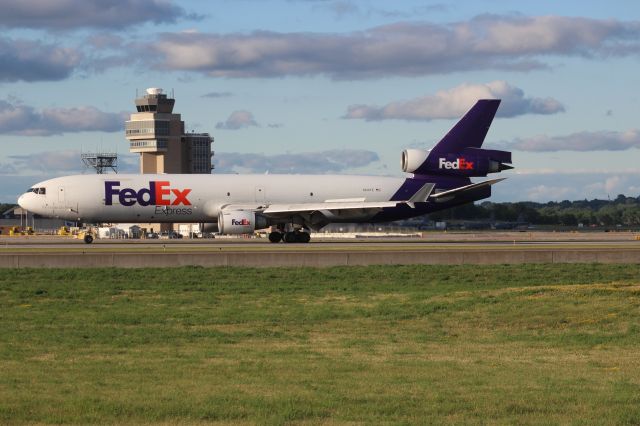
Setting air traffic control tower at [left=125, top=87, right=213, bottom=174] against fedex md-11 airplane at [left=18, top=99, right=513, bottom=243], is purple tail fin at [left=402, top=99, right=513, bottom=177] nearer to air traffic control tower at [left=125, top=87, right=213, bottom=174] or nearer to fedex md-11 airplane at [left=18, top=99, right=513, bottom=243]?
fedex md-11 airplane at [left=18, top=99, right=513, bottom=243]

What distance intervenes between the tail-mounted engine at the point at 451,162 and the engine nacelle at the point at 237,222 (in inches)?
469

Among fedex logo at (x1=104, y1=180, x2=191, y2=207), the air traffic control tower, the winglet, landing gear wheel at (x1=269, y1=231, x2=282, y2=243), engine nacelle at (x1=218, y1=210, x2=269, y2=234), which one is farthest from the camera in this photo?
the air traffic control tower

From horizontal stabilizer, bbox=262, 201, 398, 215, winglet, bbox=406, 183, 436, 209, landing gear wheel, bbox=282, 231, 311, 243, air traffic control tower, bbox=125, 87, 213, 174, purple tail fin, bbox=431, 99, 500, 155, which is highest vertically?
air traffic control tower, bbox=125, 87, 213, 174

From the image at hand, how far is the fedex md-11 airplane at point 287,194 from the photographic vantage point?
194 ft

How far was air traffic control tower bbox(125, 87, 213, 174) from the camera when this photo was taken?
6353 inches

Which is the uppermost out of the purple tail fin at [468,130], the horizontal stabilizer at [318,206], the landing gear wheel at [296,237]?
the purple tail fin at [468,130]

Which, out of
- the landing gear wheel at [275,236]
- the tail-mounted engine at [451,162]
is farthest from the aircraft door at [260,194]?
the tail-mounted engine at [451,162]

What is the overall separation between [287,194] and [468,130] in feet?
41.0

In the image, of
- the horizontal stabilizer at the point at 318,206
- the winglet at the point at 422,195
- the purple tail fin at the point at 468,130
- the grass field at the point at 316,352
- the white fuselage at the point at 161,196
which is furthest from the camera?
the purple tail fin at the point at 468,130

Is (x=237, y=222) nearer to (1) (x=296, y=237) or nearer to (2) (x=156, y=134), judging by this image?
(1) (x=296, y=237)

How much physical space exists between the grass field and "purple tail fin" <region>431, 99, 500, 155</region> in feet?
103

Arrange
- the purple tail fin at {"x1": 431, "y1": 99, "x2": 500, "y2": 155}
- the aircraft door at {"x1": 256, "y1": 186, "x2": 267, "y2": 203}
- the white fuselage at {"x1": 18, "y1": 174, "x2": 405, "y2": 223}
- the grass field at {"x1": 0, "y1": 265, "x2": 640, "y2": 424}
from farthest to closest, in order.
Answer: the purple tail fin at {"x1": 431, "y1": 99, "x2": 500, "y2": 155} < the aircraft door at {"x1": 256, "y1": 186, "x2": 267, "y2": 203} < the white fuselage at {"x1": 18, "y1": 174, "x2": 405, "y2": 223} < the grass field at {"x1": 0, "y1": 265, "x2": 640, "y2": 424}

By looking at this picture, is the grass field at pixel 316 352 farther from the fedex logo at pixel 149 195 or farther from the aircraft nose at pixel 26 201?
the aircraft nose at pixel 26 201

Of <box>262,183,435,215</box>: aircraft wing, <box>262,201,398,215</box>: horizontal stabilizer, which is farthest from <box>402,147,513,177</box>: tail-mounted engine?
<box>262,201,398,215</box>: horizontal stabilizer
